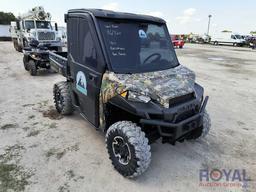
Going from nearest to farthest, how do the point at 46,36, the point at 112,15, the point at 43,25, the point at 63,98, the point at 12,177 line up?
the point at 12,177 → the point at 112,15 → the point at 63,98 → the point at 46,36 → the point at 43,25

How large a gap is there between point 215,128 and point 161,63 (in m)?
2.17

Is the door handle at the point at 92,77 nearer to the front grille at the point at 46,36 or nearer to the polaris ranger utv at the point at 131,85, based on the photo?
the polaris ranger utv at the point at 131,85

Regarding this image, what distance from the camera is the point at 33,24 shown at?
587 inches

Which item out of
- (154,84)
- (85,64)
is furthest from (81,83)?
(154,84)

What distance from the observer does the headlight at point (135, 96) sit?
9.68 feet

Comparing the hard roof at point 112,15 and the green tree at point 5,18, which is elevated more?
the green tree at point 5,18

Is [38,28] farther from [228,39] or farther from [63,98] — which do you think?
[228,39]

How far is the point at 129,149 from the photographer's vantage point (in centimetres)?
300

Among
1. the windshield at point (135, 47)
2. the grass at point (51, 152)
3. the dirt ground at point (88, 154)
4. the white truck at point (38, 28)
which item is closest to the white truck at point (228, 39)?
the white truck at point (38, 28)

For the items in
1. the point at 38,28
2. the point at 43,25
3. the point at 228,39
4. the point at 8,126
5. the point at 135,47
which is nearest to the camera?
the point at 135,47

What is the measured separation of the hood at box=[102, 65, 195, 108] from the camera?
3.00 m

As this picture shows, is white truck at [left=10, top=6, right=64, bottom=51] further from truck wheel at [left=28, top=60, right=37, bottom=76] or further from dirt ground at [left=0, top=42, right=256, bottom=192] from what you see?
dirt ground at [left=0, top=42, right=256, bottom=192]

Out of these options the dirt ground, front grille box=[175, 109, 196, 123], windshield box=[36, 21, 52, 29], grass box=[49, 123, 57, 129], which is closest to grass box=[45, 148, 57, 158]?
the dirt ground

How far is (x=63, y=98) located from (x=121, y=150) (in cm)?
235
